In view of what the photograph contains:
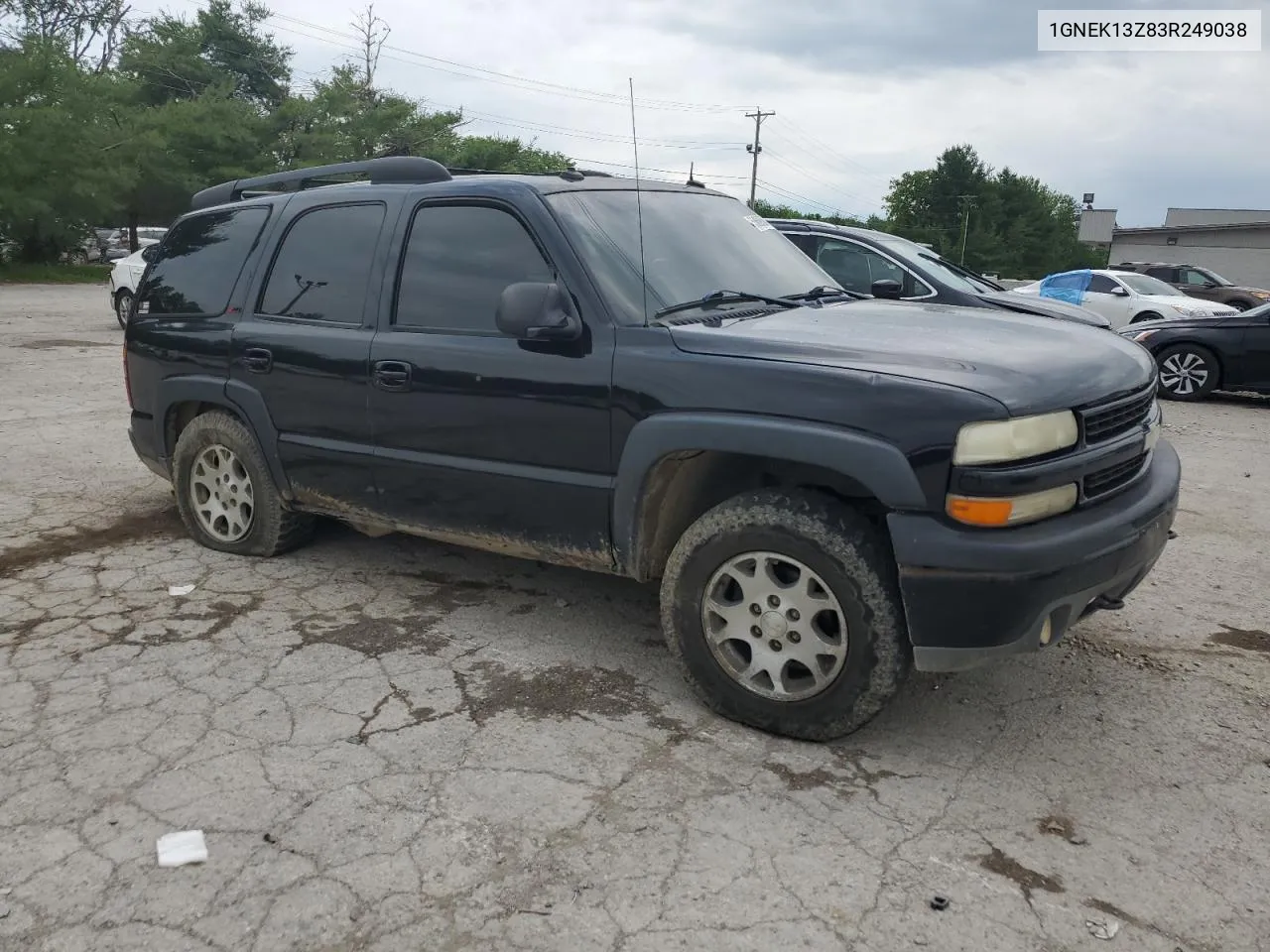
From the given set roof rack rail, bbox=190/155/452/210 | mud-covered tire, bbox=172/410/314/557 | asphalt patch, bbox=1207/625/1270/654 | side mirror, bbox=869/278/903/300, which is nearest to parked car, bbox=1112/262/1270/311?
side mirror, bbox=869/278/903/300

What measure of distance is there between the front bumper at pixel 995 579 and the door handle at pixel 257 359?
2.98 metres

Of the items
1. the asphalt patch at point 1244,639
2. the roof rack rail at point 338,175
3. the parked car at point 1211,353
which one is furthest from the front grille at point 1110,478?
the parked car at point 1211,353

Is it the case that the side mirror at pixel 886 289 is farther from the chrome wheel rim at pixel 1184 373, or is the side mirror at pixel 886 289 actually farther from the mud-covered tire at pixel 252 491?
the chrome wheel rim at pixel 1184 373

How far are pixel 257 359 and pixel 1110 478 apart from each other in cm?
358

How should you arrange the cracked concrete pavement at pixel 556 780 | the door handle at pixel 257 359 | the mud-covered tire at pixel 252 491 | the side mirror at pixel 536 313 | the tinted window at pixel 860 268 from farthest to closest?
1. the tinted window at pixel 860 268
2. the mud-covered tire at pixel 252 491
3. the door handle at pixel 257 359
4. the side mirror at pixel 536 313
5. the cracked concrete pavement at pixel 556 780

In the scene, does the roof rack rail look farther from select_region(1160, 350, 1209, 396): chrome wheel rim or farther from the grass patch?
the grass patch

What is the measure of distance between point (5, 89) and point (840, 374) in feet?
111

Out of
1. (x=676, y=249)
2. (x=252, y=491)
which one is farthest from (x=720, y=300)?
(x=252, y=491)

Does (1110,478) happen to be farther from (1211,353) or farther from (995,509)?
(1211,353)

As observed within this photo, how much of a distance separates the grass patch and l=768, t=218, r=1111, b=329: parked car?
28189 mm

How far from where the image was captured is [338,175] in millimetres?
4922

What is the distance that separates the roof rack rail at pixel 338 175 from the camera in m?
4.46

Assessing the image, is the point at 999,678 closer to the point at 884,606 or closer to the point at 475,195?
the point at 884,606

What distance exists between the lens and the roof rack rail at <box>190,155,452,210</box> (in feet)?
14.6
